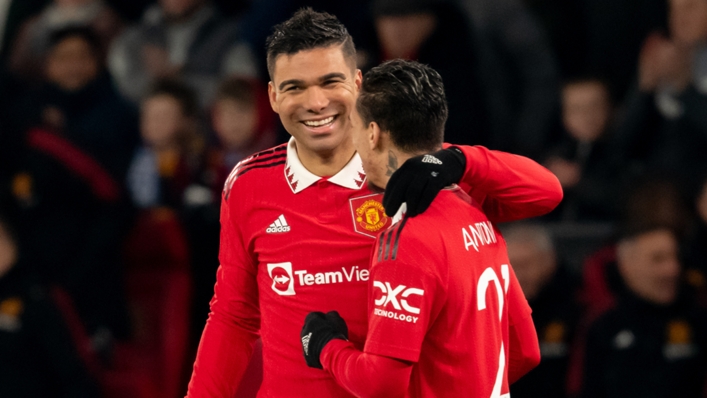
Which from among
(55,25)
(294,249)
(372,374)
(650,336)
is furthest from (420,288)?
(55,25)

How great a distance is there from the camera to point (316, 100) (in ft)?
7.39

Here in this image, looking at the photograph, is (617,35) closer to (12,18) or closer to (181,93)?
(181,93)

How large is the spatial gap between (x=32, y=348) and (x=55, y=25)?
2653 millimetres

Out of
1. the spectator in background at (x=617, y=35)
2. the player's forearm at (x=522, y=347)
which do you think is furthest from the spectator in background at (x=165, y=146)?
the player's forearm at (x=522, y=347)

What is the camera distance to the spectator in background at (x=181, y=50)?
550cm

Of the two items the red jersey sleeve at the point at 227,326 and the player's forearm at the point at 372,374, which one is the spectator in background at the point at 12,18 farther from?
the player's forearm at the point at 372,374

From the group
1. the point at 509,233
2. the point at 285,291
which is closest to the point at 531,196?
the point at 285,291

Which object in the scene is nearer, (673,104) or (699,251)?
(699,251)

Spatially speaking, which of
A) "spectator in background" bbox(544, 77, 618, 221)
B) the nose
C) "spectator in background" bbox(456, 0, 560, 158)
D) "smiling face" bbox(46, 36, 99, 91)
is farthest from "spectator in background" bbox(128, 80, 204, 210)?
the nose

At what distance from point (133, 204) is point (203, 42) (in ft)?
3.68

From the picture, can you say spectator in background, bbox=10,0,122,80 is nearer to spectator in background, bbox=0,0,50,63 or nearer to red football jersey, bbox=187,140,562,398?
spectator in background, bbox=0,0,50,63

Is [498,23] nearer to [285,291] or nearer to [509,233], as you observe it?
[509,233]

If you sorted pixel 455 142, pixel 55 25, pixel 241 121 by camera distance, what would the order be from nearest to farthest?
pixel 455 142
pixel 241 121
pixel 55 25

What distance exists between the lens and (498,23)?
4.62 m
